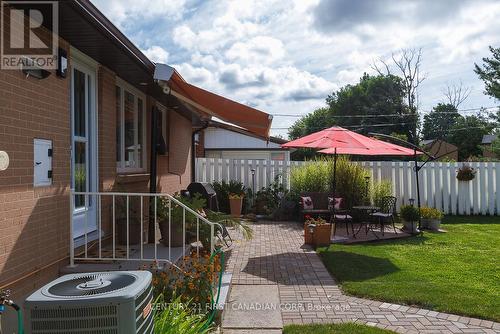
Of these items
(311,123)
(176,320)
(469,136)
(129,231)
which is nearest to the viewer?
(176,320)

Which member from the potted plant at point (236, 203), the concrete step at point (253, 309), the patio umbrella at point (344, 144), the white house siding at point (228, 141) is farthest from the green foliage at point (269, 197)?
the white house siding at point (228, 141)

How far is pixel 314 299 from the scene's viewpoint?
533 centimetres

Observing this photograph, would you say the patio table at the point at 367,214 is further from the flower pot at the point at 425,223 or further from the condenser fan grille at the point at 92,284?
the condenser fan grille at the point at 92,284

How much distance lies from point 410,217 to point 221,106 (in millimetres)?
5937

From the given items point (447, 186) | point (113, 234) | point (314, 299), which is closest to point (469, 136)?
point (447, 186)

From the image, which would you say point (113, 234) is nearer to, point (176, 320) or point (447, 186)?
point (176, 320)

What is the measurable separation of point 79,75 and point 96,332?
4.09 m

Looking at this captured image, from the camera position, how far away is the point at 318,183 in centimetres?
1288

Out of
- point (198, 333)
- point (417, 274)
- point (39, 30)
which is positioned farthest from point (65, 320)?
point (417, 274)

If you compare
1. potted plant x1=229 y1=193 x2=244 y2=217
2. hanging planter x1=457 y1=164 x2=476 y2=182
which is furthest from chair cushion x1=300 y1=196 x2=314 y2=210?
hanging planter x1=457 y1=164 x2=476 y2=182

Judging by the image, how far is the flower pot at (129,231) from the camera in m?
6.20

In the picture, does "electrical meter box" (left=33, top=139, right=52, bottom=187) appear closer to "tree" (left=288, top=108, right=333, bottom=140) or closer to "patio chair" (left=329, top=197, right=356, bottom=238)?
"patio chair" (left=329, top=197, right=356, bottom=238)

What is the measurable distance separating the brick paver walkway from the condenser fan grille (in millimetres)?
2479

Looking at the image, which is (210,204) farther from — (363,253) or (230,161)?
(230,161)
